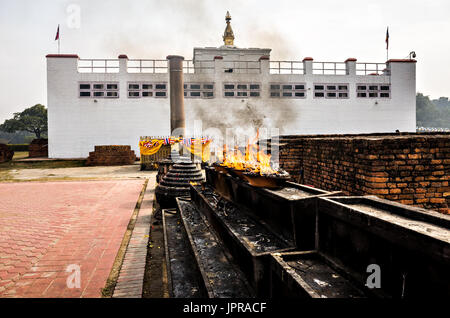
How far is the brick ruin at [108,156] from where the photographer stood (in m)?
20.1

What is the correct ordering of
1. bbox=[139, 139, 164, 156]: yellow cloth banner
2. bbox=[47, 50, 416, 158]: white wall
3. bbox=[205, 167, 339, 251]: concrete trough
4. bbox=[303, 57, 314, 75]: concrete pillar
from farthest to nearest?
bbox=[303, 57, 314, 75]: concrete pillar, bbox=[47, 50, 416, 158]: white wall, bbox=[139, 139, 164, 156]: yellow cloth banner, bbox=[205, 167, 339, 251]: concrete trough

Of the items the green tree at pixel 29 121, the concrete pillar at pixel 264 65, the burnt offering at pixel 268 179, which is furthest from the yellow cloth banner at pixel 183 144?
the green tree at pixel 29 121

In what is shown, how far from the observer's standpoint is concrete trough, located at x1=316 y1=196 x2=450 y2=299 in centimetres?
159

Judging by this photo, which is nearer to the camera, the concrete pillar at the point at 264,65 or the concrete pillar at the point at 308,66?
the concrete pillar at the point at 264,65

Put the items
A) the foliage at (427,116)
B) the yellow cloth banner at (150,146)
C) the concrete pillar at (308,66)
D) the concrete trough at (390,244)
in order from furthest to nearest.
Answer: the foliage at (427,116), the concrete pillar at (308,66), the yellow cloth banner at (150,146), the concrete trough at (390,244)

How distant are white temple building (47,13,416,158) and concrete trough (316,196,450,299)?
23.1 meters

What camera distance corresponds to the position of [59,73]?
2378cm

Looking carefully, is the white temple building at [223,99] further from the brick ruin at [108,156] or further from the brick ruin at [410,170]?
the brick ruin at [410,170]

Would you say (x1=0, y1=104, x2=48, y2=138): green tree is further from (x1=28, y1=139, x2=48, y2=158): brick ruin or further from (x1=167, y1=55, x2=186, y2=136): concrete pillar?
(x1=167, y1=55, x2=186, y2=136): concrete pillar

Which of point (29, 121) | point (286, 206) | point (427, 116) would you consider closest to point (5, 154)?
point (286, 206)

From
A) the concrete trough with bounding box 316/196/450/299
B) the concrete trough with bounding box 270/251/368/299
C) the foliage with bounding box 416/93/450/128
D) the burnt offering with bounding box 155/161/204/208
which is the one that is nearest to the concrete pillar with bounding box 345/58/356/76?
the burnt offering with bounding box 155/161/204/208

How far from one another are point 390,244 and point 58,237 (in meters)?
5.40

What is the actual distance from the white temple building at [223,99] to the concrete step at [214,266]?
21301 mm

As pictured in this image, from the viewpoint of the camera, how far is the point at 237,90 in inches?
1013
